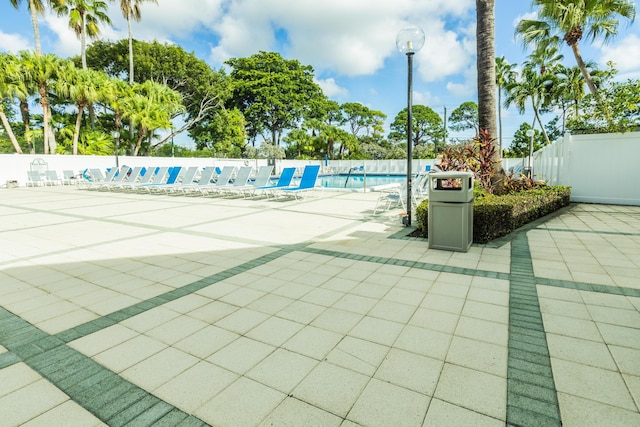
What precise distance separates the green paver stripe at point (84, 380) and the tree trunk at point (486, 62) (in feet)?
24.5

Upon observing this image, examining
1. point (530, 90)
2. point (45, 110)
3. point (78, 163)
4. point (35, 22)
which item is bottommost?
point (78, 163)

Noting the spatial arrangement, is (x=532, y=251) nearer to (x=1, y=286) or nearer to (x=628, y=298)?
(x=628, y=298)

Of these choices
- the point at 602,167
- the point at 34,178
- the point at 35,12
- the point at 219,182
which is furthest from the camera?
the point at 35,12

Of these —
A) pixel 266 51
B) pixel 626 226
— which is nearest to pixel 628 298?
pixel 626 226

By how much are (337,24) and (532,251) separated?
53.9 ft

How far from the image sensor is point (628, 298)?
3.00 metres

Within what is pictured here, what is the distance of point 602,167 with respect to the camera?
9.32 meters

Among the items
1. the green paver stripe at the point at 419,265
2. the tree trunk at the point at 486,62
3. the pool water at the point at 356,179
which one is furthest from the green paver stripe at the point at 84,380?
the pool water at the point at 356,179

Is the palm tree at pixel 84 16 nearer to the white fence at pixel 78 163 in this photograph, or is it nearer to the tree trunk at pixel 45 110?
the tree trunk at pixel 45 110

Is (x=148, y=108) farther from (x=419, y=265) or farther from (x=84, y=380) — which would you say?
(x=84, y=380)

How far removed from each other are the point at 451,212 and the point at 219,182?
8.99 m

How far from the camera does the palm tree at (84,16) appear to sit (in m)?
22.2

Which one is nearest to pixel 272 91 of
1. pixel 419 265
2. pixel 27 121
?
pixel 27 121

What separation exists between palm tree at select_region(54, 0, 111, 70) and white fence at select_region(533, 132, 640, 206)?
86.9 feet
